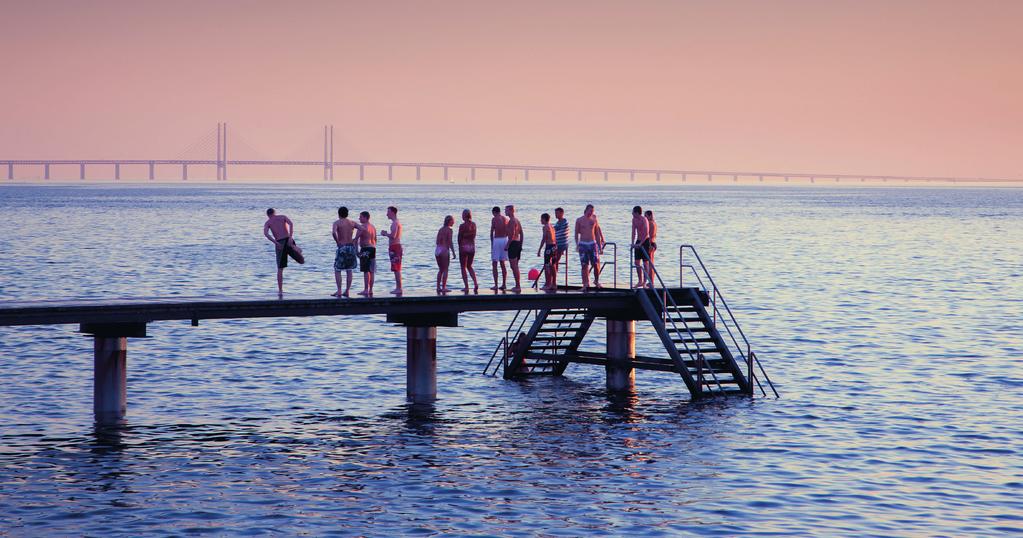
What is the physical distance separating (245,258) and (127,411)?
59168 mm

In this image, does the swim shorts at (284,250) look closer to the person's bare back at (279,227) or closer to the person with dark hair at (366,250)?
the person's bare back at (279,227)

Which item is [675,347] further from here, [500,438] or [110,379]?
[110,379]

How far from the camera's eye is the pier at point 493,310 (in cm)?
2592

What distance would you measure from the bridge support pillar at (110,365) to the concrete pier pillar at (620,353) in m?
10.6

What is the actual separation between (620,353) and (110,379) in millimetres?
11156

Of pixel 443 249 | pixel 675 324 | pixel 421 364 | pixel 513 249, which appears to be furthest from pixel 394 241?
pixel 675 324

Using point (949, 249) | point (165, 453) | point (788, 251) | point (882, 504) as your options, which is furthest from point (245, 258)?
point (882, 504)

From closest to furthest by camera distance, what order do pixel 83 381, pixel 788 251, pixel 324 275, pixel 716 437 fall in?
pixel 716 437, pixel 83 381, pixel 324 275, pixel 788 251

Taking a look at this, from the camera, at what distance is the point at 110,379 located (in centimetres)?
2694

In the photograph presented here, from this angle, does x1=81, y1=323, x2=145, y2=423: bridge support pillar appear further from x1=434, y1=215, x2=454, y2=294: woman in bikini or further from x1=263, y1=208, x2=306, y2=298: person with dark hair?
x1=434, y1=215, x2=454, y2=294: woman in bikini

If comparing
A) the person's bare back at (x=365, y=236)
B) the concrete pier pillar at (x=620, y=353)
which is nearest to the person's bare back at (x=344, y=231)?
the person's bare back at (x=365, y=236)

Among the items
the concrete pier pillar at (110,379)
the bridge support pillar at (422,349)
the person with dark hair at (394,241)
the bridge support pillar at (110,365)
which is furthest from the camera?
the bridge support pillar at (422,349)

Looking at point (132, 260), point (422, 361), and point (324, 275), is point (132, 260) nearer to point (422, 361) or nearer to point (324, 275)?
point (324, 275)

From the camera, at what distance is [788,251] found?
103m
